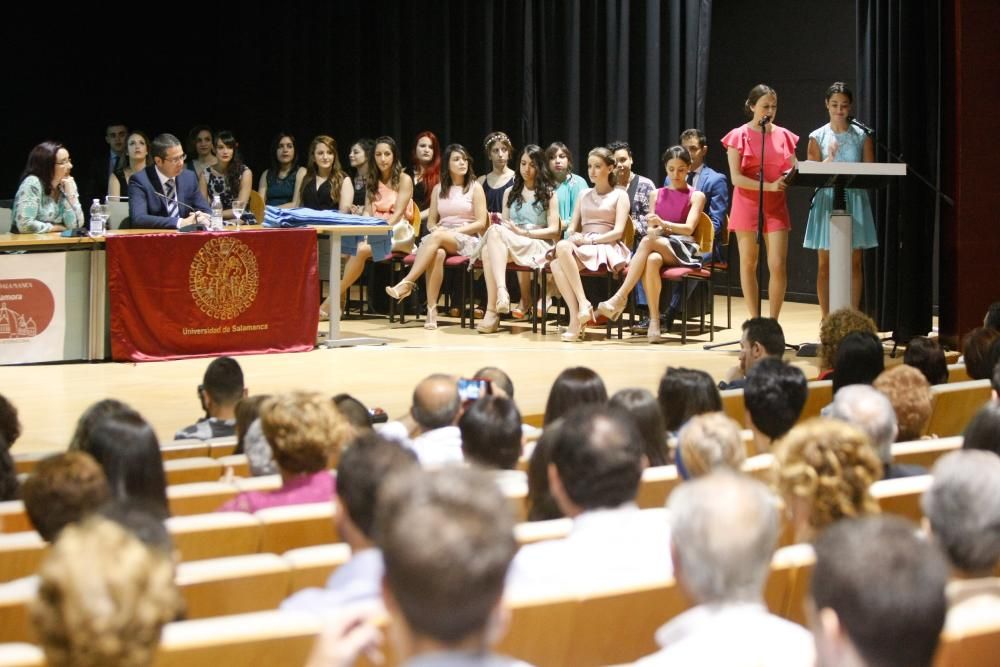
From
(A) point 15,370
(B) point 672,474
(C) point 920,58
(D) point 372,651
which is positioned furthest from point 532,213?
(D) point 372,651

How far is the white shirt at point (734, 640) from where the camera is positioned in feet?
6.01

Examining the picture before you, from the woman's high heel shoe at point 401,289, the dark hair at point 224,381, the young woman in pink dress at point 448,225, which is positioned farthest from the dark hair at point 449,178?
the dark hair at point 224,381

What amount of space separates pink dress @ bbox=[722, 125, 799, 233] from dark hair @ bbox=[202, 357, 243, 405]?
4176mm

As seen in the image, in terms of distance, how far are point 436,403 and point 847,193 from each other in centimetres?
482

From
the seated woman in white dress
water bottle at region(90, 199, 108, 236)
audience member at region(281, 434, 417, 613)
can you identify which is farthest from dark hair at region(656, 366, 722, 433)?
the seated woman in white dress

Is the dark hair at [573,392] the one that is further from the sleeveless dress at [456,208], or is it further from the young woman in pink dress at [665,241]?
the sleeveless dress at [456,208]

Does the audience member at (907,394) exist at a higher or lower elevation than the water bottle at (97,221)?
lower

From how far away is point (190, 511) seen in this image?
3.18m

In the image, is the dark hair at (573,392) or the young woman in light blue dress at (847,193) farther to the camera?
the young woman in light blue dress at (847,193)

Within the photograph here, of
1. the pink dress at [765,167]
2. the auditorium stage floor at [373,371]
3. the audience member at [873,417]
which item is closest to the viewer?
the audience member at [873,417]

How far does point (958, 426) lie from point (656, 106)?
5845 mm

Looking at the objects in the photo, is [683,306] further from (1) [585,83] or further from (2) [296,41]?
(2) [296,41]

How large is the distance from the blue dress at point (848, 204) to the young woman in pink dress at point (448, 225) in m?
2.23

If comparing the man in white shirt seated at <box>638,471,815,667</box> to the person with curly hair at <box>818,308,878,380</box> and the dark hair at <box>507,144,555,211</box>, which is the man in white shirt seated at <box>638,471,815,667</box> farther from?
the dark hair at <box>507,144,555,211</box>
